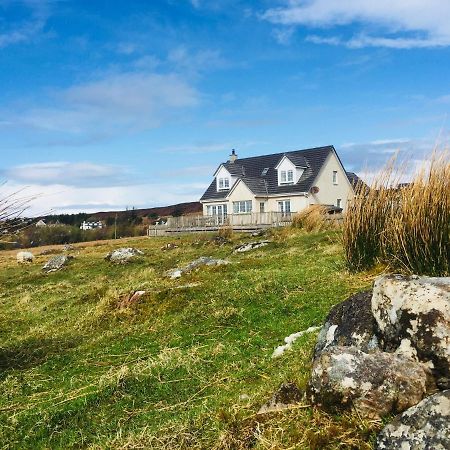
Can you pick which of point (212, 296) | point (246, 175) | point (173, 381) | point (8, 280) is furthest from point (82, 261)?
point (246, 175)

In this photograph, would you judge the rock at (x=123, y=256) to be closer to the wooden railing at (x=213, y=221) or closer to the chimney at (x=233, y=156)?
the wooden railing at (x=213, y=221)

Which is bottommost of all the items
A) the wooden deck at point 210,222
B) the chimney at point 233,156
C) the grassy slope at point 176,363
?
the grassy slope at point 176,363

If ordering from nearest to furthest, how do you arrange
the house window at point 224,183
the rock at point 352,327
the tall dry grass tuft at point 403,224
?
the rock at point 352,327
the tall dry grass tuft at point 403,224
the house window at point 224,183

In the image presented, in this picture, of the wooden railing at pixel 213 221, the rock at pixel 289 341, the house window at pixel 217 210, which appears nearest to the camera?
the rock at pixel 289 341

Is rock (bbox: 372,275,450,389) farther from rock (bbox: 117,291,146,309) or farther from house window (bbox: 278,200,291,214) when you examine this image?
house window (bbox: 278,200,291,214)

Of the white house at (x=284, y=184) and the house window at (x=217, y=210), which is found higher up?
the white house at (x=284, y=184)

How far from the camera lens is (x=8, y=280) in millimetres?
23516

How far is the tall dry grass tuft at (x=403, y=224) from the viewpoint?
30.0 feet

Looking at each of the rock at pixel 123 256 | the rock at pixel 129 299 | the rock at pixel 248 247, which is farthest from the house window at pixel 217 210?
the rock at pixel 129 299

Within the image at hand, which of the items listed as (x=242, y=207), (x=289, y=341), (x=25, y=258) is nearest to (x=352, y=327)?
(x=289, y=341)

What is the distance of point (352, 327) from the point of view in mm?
6043

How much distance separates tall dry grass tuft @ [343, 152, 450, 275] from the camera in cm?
916

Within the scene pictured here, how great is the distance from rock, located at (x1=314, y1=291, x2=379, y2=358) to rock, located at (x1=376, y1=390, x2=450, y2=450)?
154 centimetres

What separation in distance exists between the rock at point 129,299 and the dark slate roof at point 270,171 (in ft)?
129
